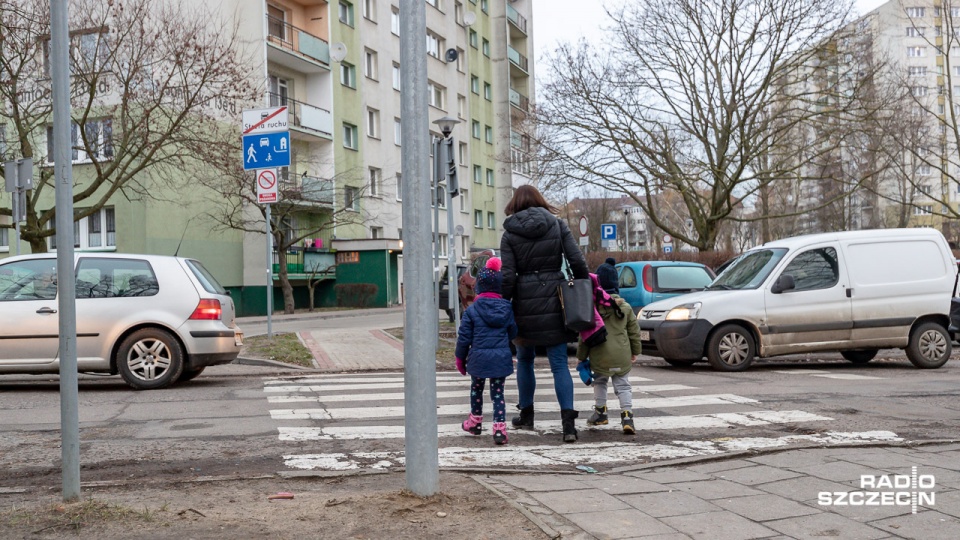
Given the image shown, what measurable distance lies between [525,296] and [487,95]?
5237 centimetres

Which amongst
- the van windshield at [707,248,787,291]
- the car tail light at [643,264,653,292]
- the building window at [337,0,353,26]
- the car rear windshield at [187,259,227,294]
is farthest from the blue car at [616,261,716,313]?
the building window at [337,0,353,26]

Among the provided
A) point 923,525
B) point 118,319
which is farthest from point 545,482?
point 118,319

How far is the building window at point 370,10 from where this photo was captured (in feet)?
139

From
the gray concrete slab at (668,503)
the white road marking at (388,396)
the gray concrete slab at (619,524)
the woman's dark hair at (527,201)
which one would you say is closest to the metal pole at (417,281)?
the gray concrete slab at (619,524)

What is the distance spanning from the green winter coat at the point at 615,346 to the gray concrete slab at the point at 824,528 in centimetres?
289

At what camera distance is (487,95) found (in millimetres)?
58031

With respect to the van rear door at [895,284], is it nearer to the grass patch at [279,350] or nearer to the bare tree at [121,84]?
the grass patch at [279,350]

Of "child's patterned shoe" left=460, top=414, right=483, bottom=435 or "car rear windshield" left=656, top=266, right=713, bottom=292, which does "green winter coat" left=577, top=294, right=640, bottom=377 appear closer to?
"child's patterned shoe" left=460, top=414, right=483, bottom=435

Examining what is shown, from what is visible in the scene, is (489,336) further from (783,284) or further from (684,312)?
(783,284)

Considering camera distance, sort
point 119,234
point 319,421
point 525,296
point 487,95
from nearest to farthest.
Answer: point 525,296
point 319,421
point 119,234
point 487,95

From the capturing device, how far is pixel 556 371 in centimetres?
697

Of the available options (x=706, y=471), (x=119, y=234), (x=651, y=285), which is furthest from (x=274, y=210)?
(x=706, y=471)

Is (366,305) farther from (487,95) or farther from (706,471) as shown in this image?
(706,471)

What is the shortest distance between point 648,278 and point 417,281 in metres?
11.7
